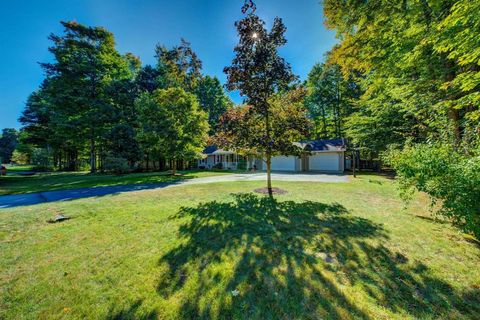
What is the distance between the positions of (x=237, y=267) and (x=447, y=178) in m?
4.65

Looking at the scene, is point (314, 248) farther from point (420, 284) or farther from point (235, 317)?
point (235, 317)

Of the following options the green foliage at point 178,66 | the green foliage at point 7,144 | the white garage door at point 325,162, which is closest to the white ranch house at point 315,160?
the white garage door at point 325,162

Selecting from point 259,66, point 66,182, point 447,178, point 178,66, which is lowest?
point 66,182

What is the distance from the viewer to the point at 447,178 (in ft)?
13.2

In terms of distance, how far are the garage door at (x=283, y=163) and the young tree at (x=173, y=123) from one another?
11037mm

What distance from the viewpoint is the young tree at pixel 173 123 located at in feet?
56.0

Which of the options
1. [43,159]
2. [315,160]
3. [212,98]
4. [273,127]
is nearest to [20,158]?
[43,159]

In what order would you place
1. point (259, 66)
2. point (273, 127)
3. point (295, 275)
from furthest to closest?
point (273, 127), point (259, 66), point (295, 275)

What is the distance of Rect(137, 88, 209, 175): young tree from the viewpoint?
56.0 feet

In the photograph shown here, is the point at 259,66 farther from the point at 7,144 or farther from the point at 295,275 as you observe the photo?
the point at 7,144

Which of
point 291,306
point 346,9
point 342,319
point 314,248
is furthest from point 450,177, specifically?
point 346,9

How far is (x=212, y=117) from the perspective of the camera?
38.6 m

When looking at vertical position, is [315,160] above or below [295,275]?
above

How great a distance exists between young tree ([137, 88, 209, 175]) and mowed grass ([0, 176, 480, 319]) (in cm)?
1173
